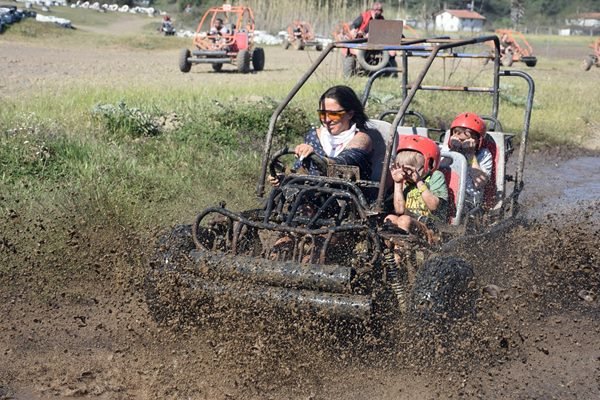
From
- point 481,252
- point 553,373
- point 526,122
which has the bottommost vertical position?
point 553,373

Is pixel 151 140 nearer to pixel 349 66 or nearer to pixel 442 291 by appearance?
pixel 442 291

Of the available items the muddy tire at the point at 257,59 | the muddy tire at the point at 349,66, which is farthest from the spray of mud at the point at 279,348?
the muddy tire at the point at 257,59

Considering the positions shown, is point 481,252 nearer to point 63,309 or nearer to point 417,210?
point 417,210

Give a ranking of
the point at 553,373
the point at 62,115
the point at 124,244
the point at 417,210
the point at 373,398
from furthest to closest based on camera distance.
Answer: the point at 62,115, the point at 124,244, the point at 417,210, the point at 553,373, the point at 373,398

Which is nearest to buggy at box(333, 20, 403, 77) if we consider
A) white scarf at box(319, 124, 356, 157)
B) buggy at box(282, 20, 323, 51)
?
white scarf at box(319, 124, 356, 157)

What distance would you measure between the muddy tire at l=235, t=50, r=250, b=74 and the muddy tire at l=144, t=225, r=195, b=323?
1796 cm

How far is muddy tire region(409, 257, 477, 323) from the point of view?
5.01 meters

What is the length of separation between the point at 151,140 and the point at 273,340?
19.2 ft

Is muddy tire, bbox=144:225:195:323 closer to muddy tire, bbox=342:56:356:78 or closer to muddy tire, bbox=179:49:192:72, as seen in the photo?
muddy tire, bbox=342:56:356:78

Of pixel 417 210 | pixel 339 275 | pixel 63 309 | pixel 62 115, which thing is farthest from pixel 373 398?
pixel 62 115

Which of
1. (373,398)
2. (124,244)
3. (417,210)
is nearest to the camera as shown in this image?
(373,398)

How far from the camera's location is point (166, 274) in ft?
17.5

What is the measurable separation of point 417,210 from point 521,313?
1019 mm

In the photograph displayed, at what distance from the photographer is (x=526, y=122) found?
724 centimetres
